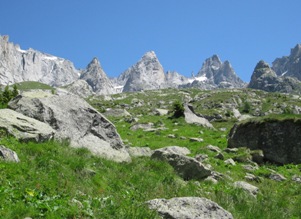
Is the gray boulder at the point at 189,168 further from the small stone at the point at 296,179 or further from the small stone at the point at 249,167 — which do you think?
the small stone at the point at 296,179

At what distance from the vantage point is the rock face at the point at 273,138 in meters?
24.2

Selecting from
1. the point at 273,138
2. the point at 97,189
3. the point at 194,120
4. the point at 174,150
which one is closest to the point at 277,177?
the point at 174,150

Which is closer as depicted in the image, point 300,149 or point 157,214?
point 157,214

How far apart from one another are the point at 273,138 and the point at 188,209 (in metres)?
18.5

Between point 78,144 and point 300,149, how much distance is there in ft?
53.1

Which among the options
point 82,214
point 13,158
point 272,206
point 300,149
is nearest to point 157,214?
point 82,214

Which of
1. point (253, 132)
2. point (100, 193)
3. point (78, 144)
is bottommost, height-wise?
point (100, 193)

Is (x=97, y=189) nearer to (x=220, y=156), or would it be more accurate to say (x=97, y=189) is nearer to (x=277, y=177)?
(x=277, y=177)

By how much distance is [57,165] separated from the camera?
12.4 metres

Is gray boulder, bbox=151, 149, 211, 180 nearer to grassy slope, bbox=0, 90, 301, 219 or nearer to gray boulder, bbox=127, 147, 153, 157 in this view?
grassy slope, bbox=0, 90, 301, 219

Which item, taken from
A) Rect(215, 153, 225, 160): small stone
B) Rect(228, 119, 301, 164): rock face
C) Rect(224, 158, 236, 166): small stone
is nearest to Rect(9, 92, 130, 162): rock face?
Rect(224, 158, 236, 166): small stone

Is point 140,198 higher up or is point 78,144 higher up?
point 78,144

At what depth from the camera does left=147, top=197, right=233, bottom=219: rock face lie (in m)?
8.62

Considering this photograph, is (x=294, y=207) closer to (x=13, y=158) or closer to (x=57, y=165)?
(x=57, y=165)
